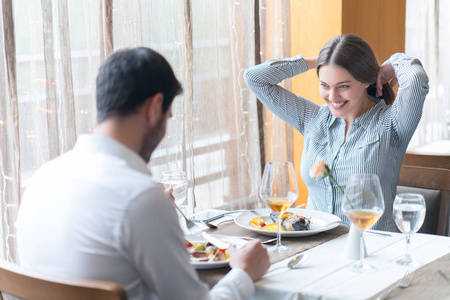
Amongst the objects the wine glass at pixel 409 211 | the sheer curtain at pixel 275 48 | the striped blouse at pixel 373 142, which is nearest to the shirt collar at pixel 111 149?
the wine glass at pixel 409 211

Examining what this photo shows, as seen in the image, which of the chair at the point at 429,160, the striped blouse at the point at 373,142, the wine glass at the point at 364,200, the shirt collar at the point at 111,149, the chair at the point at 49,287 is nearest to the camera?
the chair at the point at 49,287

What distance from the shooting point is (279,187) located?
152 centimetres

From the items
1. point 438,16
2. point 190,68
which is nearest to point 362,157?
point 190,68

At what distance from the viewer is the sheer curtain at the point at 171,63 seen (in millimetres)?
2297

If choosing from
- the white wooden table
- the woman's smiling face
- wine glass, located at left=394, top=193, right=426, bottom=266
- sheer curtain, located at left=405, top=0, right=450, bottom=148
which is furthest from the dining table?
sheer curtain, located at left=405, top=0, right=450, bottom=148

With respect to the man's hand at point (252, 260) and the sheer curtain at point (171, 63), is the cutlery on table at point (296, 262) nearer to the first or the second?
the man's hand at point (252, 260)

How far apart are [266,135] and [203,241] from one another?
2.23 meters

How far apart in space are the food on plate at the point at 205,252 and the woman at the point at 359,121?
73cm

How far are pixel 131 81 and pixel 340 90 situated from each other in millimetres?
1208

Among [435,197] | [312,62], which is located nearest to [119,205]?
[435,197]

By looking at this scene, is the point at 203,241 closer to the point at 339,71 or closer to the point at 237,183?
the point at 339,71

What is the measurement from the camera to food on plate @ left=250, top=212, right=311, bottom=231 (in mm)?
1665

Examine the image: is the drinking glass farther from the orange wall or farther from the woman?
the orange wall

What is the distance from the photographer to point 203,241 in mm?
1594
